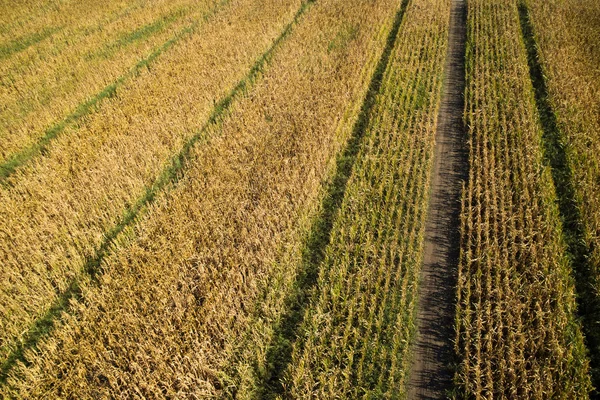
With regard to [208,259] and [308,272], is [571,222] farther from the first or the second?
[208,259]

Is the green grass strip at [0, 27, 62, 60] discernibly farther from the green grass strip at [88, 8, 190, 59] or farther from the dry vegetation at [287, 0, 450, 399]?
the dry vegetation at [287, 0, 450, 399]

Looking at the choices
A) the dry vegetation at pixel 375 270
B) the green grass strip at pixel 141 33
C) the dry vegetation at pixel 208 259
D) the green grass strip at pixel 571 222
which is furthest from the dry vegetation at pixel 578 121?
the green grass strip at pixel 141 33

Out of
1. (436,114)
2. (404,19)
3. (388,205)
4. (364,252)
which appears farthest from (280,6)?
(364,252)

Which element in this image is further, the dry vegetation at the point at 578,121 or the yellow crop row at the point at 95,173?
the yellow crop row at the point at 95,173

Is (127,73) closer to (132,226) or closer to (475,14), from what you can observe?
(132,226)

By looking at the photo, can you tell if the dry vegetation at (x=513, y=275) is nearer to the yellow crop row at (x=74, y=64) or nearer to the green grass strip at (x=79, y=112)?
the green grass strip at (x=79, y=112)

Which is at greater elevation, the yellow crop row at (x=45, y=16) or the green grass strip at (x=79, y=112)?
the yellow crop row at (x=45, y=16)

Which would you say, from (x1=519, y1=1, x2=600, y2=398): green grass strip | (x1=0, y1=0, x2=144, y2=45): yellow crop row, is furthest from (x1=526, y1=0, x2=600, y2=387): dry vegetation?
(x1=0, y1=0, x2=144, y2=45): yellow crop row
